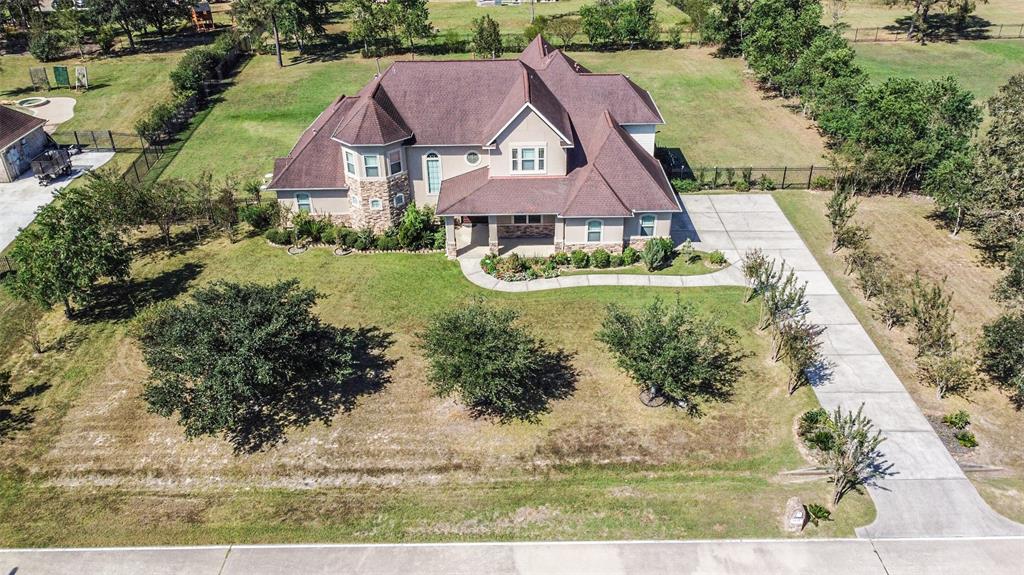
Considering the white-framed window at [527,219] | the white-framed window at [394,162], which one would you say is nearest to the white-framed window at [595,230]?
the white-framed window at [527,219]

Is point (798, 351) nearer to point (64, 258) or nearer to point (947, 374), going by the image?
point (947, 374)

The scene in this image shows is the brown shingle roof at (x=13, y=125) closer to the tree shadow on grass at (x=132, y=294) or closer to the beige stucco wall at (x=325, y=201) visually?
the tree shadow on grass at (x=132, y=294)

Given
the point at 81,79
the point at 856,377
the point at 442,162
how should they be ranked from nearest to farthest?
the point at 856,377 < the point at 442,162 < the point at 81,79

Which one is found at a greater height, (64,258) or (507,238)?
(64,258)

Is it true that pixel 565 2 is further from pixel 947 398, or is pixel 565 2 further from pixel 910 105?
pixel 947 398

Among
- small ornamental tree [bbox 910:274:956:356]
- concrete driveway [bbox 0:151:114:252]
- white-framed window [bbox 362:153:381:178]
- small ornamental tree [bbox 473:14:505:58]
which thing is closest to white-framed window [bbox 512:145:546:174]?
white-framed window [bbox 362:153:381:178]

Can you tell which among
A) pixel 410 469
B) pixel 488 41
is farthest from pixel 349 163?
pixel 488 41

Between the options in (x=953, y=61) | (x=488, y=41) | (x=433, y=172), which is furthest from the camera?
(x=488, y=41)
